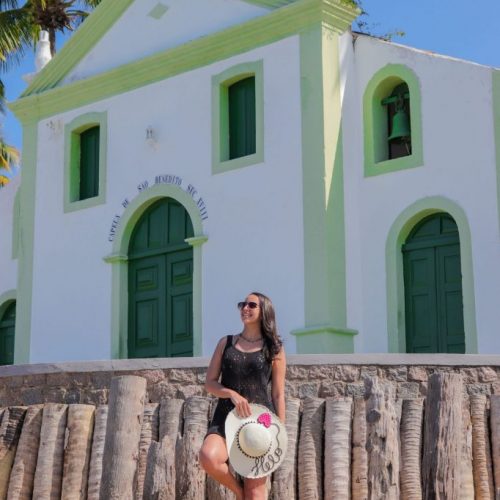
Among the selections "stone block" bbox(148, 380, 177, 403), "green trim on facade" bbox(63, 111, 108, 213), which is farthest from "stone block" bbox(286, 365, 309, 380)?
"green trim on facade" bbox(63, 111, 108, 213)

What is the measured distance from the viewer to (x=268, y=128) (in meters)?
17.1

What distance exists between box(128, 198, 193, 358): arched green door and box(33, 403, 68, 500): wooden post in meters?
7.81

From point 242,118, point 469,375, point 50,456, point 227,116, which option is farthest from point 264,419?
point 227,116

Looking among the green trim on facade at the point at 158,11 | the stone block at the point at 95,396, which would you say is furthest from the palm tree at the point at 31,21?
the stone block at the point at 95,396

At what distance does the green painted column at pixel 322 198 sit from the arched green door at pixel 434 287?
2.85 feet

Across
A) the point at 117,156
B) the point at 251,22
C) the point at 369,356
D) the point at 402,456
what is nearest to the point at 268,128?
the point at 251,22

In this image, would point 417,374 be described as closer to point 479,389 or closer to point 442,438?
point 479,389

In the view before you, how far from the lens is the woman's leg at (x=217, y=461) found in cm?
806

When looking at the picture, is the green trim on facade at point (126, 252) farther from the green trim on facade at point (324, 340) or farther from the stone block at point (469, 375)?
the stone block at point (469, 375)

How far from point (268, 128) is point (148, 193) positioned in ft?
7.87

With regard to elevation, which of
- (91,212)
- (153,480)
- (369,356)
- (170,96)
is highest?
(170,96)

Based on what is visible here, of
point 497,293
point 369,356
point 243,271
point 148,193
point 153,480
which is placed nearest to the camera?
point 153,480

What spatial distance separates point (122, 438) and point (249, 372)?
1255 millimetres

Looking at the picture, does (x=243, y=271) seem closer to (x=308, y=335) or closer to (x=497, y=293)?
(x=308, y=335)
